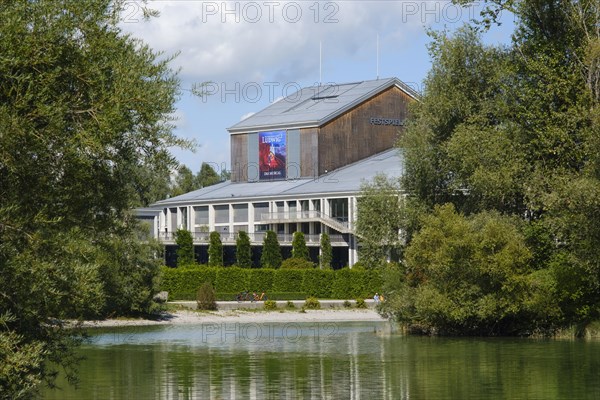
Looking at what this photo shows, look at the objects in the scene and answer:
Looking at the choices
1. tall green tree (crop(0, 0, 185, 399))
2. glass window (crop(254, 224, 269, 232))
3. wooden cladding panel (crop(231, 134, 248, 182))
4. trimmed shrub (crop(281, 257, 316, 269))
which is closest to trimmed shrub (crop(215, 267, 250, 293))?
trimmed shrub (crop(281, 257, 316, 269))

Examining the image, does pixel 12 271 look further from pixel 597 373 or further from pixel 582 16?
pixel 582 16

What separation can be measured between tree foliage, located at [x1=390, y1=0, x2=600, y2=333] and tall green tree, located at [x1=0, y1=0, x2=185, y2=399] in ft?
72.3

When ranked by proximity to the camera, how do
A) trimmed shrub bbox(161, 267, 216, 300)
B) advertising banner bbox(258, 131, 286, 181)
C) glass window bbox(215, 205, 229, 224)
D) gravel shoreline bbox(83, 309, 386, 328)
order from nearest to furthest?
gravel shoreline bbox(83, 309, 386, 328)
trimmed shrub bbox(161, 267, 216, 300)
glass window bbox(215, 205, 229, 224)
advertising banner bbox(258, 131, 286, 181)

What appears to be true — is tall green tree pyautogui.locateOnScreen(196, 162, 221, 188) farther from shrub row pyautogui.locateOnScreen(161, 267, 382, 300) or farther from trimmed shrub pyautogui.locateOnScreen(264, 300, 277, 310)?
trimmed shrub pyautogui.locateOnScreen(264, 300, 277, 310)

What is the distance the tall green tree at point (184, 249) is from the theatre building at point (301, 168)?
956cm

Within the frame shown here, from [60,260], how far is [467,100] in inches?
1242

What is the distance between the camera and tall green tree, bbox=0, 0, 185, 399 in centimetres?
1413

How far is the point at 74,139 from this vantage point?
48.4 ft

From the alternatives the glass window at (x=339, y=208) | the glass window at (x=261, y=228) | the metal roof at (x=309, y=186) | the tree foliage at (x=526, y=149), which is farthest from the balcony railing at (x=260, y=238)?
the tree foliage at (x=526, y=149)

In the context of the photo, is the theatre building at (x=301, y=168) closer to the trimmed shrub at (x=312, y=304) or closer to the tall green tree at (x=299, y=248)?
the tall green tree at (x=299, y=248)

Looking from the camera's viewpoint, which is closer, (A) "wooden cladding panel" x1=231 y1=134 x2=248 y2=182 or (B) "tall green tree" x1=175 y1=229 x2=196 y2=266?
(B) "tall green tree" x1=175 y1=229 x2=196 y2=266

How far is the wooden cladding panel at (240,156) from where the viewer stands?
350ft

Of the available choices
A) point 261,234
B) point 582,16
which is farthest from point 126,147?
point 261,234

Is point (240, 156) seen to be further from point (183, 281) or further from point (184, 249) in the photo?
point (183, 281)
